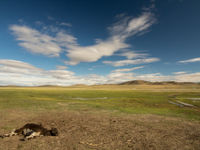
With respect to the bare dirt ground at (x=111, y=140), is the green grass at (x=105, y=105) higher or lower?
lower

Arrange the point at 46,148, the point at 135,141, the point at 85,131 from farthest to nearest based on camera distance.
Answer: the point at 85,131
the point at 135,141
the point at 46,148

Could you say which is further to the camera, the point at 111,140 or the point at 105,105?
the point at 105,105

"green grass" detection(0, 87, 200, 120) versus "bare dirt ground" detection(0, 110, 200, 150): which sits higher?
"bare dirt ground" detection(0, 110, 200, 150)

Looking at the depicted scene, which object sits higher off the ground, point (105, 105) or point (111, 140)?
point (111, 140)

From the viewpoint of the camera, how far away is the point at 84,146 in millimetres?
8070

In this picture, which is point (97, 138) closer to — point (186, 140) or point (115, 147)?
point (115, 147)

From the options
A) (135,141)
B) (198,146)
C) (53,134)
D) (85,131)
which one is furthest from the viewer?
(85,131)

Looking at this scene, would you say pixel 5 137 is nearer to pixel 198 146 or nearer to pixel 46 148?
pixel 46 148

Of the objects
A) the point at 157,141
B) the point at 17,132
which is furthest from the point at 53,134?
the point at 157,141

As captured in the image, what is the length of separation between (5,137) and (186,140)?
1523 centimetres

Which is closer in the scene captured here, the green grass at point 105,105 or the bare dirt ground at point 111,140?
the bare dirt ground at point 111,140

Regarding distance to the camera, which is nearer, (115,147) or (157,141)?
(115,147)

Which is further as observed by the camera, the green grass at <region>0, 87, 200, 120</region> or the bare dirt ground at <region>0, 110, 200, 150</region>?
the green grass at <region>0, 87, 200, 120</region>

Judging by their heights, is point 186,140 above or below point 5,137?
below
